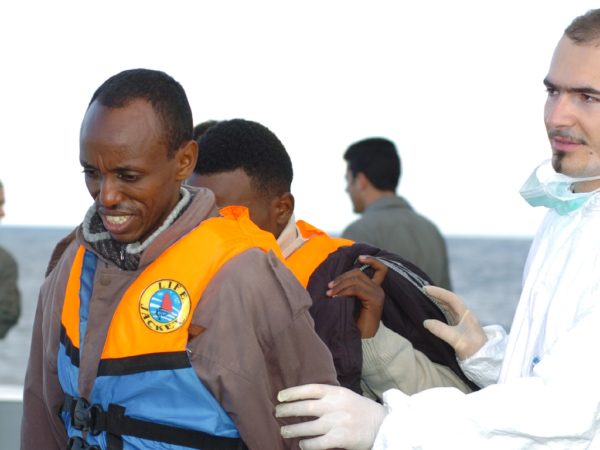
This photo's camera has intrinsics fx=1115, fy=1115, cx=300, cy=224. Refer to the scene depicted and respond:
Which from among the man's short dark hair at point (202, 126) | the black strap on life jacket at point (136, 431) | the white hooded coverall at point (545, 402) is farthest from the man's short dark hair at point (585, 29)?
the man's short dark hair at point (202, 126)

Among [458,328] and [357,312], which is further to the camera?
[458,328]

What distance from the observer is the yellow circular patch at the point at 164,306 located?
2.10 meters

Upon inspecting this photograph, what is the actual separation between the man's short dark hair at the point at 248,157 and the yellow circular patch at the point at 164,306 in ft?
2.18

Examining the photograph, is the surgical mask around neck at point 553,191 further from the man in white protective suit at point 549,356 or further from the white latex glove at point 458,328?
the white latex glove at point 458,328

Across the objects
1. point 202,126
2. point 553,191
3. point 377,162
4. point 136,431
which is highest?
point 553,191

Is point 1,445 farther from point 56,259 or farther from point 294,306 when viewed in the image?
point 294,306

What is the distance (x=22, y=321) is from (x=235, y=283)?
2553 cm

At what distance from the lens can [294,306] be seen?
2119 mm

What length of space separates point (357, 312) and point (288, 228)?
1.02ft

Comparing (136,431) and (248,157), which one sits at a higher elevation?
(248,157)

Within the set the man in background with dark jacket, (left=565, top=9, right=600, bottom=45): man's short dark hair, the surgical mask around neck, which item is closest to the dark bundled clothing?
the surgical mask around neck

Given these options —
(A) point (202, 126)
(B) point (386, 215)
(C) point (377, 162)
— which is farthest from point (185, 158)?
(C) point (377, 162)

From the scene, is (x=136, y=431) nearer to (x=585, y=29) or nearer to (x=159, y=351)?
(x=159, y=351)

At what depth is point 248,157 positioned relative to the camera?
9.06ft
